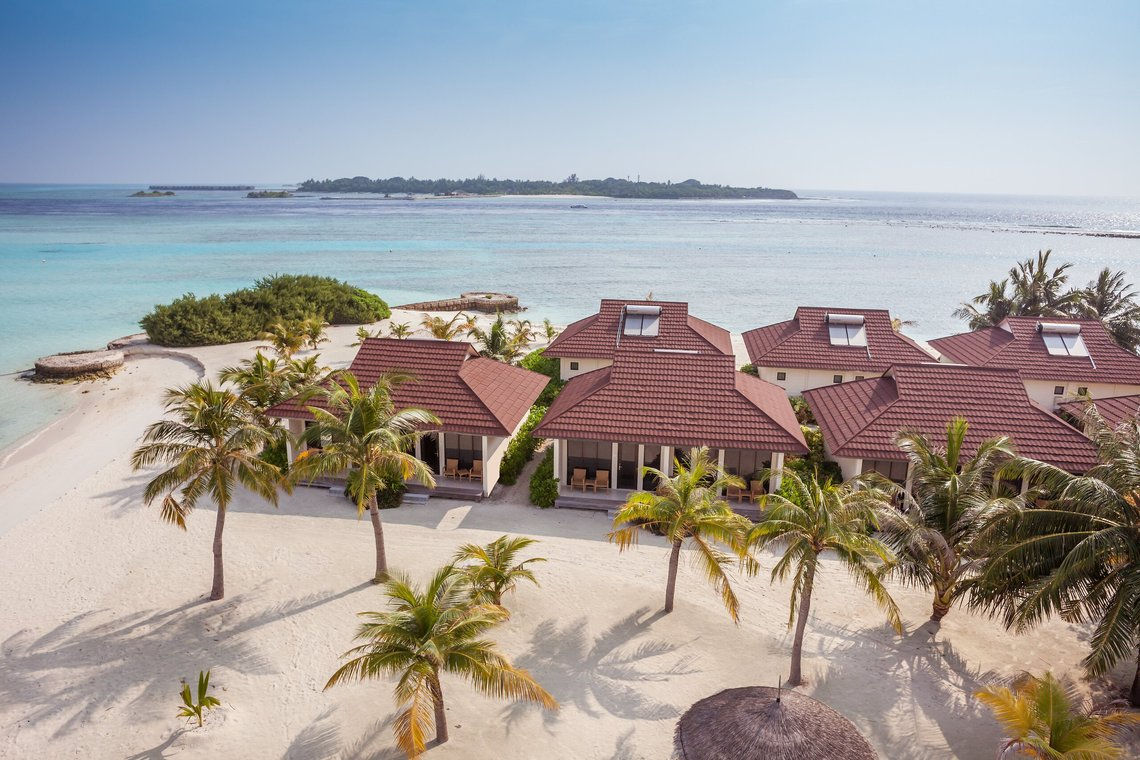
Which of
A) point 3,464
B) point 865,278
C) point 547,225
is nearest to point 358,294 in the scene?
point 3,464

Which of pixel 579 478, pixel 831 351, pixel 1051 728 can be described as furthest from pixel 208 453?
pixel 831 351

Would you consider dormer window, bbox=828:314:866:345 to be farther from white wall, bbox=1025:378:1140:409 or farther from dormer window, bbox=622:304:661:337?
dormer window, bbox=622:304:661:337

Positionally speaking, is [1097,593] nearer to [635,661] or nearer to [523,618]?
[635,661]

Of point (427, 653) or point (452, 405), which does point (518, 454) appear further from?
point (427, 653)

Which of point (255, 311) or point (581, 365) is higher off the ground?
point (255, 311)

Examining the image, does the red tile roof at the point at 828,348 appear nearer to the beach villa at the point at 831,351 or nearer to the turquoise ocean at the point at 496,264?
the beach villa at the point at 831,351

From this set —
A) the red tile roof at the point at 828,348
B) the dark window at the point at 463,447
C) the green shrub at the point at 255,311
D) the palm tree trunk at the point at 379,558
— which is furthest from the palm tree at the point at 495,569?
the green shrub at the point at 255,311
